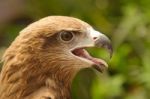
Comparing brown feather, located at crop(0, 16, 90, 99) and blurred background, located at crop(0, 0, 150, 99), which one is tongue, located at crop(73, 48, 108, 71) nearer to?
brown feather, located at crop(0, 16, 90, 99)

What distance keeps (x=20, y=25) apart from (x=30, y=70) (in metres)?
2.55

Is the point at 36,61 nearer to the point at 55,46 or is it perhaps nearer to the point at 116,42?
the point at 55,46

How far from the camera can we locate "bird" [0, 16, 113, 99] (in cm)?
378

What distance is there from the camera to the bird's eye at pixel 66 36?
3.78 m

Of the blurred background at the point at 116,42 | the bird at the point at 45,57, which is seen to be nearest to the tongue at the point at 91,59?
the bird at the point at 45,57

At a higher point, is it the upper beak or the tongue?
the upper beak

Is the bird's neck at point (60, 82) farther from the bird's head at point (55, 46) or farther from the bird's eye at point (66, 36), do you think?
the bird's eye at point (66, 36)

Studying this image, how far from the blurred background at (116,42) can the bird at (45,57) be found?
157 centimetres

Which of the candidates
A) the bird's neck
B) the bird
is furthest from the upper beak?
the bird's neck

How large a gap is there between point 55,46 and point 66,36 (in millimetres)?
65

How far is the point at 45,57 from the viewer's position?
381 cm

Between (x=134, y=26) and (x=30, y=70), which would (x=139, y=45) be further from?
(x=30, y=70)

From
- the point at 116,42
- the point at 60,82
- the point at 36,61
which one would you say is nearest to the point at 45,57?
the point at 36,61

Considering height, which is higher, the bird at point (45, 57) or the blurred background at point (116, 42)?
the blurred background at point (116, 42)
